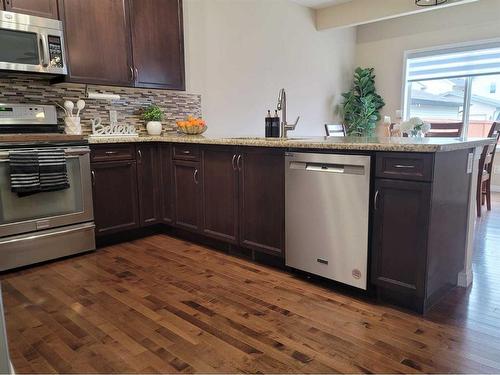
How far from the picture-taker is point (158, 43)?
347 centimetres

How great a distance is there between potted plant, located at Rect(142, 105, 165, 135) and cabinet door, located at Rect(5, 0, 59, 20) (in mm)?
1123

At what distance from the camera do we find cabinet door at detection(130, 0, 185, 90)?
3326 mm

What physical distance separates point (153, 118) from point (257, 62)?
182 cm

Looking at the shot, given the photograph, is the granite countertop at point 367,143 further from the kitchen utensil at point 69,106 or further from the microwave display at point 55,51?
the microwave display at point 55,51

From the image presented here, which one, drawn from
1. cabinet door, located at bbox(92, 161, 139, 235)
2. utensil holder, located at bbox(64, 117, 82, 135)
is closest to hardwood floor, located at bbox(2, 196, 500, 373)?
cabinet door, located at bbox(92, 161, 139, 235)

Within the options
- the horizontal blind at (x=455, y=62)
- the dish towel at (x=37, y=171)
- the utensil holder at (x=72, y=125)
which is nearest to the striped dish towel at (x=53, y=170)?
the dish towel at (x=37, y=171)

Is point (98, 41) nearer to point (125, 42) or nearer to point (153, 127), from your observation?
point (125, 42)

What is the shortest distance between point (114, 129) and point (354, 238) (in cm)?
246

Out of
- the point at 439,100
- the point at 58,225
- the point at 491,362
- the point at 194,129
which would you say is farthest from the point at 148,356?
the point at 439,100

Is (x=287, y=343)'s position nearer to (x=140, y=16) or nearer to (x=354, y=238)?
(x=354, y=238)

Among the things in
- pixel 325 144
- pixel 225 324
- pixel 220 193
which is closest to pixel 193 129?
pixel 220 193

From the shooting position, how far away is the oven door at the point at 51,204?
2.54 metres

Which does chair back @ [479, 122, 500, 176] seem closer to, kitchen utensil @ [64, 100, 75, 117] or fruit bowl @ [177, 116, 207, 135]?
fruit bowl @ [177, 116, 207, 135]

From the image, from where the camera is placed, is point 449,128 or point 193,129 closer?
point 193,129
